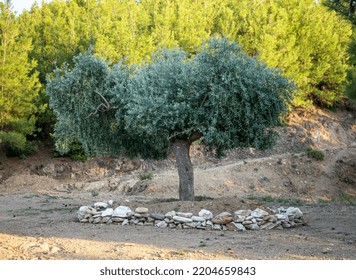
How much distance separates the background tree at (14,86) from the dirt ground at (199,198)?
9.27ft

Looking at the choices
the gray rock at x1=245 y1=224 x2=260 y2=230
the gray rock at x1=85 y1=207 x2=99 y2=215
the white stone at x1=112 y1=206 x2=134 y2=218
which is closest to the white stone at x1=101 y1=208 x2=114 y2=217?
the white stone at x1=112 y1=206 x2=134 y2=218

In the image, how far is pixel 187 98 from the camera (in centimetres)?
1703

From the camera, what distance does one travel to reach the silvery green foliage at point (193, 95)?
55.2 ft

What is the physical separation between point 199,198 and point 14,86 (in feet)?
53.8

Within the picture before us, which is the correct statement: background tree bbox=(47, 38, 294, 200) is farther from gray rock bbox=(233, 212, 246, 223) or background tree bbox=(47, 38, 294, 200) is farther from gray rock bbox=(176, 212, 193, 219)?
gray rock bbox=(233, 212, 246, 223)

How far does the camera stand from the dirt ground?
11.9 m

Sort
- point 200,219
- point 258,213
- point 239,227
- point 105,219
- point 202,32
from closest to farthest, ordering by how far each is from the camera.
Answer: point 239,227
point 200,219
point 258,213
point 105,219
point 202,32

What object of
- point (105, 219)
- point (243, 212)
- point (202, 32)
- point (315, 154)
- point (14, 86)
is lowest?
point (315, 154)

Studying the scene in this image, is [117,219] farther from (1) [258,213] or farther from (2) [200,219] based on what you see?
(1) [258,213]

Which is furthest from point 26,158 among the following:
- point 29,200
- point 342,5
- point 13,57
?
point 342,5

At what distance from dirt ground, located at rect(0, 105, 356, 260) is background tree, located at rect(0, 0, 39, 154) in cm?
282

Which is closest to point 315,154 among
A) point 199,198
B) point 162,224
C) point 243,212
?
point 199,198

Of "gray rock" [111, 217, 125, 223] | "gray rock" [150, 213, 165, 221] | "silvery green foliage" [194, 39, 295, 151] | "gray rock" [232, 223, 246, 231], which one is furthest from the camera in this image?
"silvery green foliage" [194, 39, 295, 151]

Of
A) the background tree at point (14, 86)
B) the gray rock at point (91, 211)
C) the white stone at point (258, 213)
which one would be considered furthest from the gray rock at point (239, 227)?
the background tree at point (14, 86)
